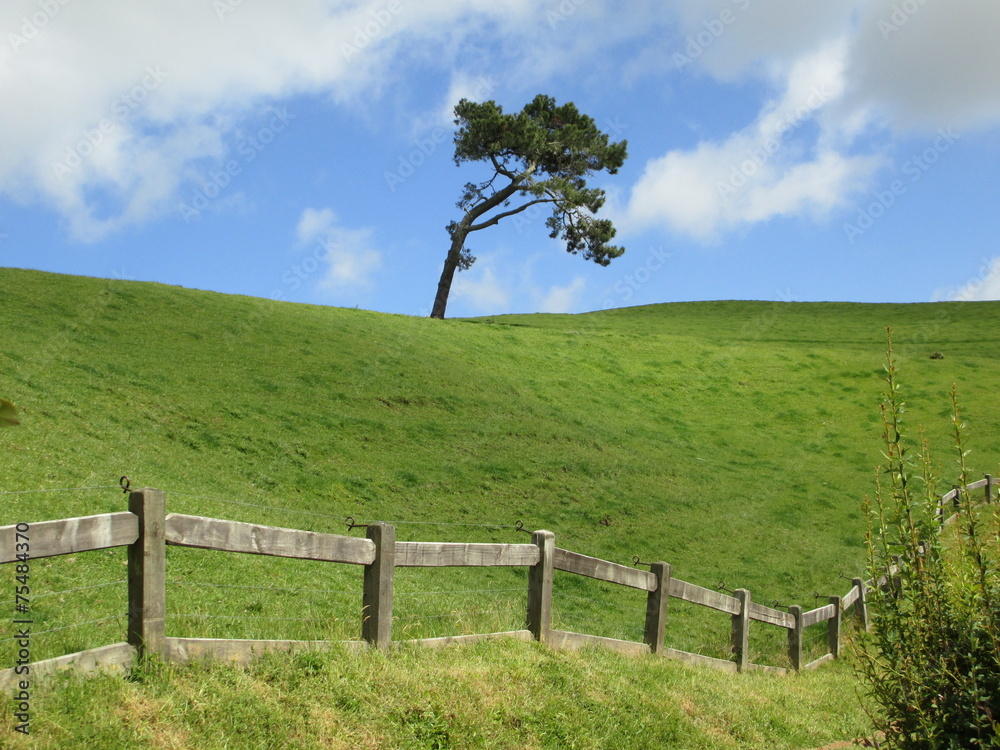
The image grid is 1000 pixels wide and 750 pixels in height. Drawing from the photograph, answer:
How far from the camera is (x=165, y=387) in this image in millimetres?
20781

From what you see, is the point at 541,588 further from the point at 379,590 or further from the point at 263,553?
the point at 263,553

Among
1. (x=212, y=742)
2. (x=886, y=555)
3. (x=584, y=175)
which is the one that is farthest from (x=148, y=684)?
(x=584, y=175)

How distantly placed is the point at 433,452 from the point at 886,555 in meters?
16.9

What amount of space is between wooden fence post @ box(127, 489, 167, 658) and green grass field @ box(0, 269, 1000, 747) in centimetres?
26

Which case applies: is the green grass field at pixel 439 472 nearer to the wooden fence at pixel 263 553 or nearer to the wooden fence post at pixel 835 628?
the wooden fence at pixel 263 553

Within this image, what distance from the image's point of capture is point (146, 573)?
4.87 meters

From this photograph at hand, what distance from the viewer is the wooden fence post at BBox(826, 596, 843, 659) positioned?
13148 mm

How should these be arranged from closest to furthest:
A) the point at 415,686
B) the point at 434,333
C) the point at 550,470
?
the point at 415,686, the point at 550,470, the point at 434,333

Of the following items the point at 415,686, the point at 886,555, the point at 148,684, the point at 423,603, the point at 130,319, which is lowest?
the point at 423,603

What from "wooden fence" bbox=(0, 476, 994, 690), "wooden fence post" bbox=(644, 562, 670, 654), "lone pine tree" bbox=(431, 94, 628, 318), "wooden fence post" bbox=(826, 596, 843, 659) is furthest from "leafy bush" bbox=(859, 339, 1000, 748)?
"lone pine tree" bbox=(431, 94, 628, 318)

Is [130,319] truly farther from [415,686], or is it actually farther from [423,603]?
[415,686]

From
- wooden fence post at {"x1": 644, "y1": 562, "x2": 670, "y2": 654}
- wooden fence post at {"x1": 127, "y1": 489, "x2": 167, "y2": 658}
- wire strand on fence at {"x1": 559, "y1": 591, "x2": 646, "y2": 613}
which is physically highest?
wooden fence post at {"x1": 127, "y1": 489, "x2": 167, "y2": 658}

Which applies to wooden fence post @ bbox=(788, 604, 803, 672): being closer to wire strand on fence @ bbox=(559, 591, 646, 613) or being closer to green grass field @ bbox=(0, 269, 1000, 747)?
green grass field @ bbox=(0, 269, 1000, 747)

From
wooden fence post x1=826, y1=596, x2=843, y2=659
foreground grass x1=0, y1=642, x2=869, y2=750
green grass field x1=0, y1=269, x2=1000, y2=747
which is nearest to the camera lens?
foreground grass x1=0, y1=642, x2=869, y2=750
